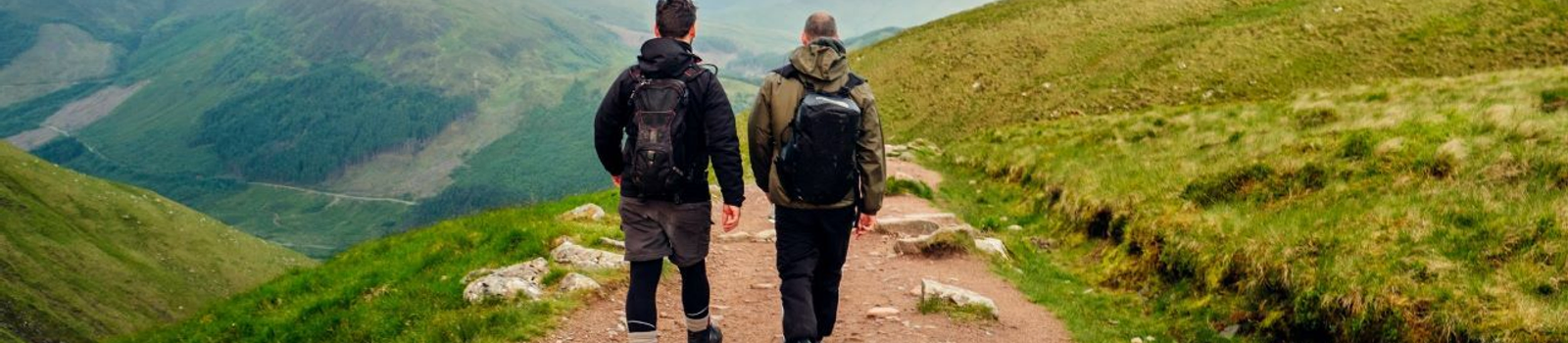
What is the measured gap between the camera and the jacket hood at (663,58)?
25.5 ft

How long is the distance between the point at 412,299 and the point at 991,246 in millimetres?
9527

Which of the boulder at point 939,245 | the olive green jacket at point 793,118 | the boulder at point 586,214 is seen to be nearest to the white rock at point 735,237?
the boulder at point 586,214

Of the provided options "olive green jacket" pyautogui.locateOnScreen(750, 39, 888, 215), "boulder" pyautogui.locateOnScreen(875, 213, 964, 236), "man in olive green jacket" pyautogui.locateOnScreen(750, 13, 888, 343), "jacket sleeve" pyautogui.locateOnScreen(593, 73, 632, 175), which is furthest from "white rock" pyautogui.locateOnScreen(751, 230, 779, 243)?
"jacket sleeve" pyautogui.locateOnScreen(593, 73, 632, 175)

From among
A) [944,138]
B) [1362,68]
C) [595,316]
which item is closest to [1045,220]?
[595,316]

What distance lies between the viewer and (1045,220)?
19906 millimetres

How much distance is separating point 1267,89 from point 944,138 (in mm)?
12895

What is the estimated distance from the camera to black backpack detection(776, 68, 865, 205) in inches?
303

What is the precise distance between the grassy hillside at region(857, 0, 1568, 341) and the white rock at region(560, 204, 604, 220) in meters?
8.26

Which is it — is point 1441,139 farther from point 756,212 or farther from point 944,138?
point 944,138

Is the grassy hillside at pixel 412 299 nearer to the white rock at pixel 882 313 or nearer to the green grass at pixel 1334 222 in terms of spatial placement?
the white rock at pixel 882 313

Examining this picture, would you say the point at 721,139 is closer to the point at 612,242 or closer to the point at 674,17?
the point at 674,17

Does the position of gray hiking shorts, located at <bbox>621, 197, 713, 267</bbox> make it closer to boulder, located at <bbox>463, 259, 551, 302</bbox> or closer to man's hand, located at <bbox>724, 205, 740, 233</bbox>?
man's hand, located at <bbox>724, 205, 740, 233</bbox>

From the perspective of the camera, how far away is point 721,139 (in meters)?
7.98

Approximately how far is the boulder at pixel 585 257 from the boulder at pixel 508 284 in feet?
1.73
